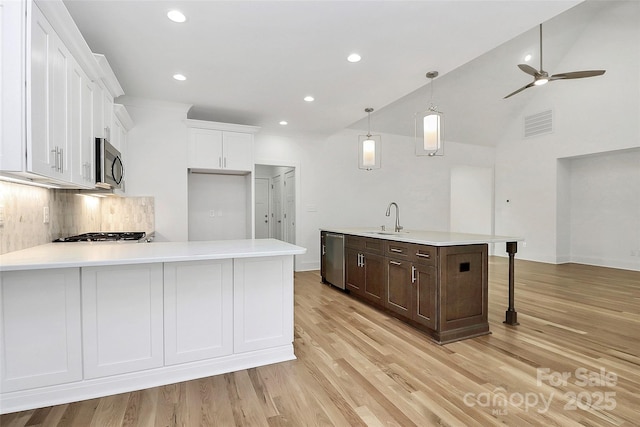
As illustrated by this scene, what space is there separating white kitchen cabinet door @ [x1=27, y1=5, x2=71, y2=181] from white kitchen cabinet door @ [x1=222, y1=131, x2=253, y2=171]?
2569 mm

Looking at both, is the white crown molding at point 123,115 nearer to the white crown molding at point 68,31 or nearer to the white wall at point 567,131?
the white crown molding at point 68,31

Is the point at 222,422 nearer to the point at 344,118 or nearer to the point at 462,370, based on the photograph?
the point at 462,370

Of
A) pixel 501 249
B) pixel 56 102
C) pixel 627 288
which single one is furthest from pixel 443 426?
pixel 501 249

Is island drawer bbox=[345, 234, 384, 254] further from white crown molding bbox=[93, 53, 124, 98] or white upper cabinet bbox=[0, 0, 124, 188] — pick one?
white crown molding bbox=[93, 53, 124, 98]

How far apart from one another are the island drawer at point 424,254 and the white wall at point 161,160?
3.12 metres

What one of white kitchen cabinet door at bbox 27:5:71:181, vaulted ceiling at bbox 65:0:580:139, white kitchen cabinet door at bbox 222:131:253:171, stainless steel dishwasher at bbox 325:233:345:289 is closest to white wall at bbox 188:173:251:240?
white kitchen cabinet door at bbox 222:131:253:171

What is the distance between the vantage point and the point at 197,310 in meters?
2.15

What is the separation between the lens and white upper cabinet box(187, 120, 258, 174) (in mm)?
4383

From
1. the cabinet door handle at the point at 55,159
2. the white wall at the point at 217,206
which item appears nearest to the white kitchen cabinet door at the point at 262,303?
the cabinet door handle at the point at 55,159

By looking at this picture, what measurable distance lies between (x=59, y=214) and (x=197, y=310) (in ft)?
5.94

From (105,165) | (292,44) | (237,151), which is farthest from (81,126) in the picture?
(237,151)

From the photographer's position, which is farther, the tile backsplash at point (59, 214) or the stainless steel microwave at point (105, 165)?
the stainless steel microwave at point (105, 165)

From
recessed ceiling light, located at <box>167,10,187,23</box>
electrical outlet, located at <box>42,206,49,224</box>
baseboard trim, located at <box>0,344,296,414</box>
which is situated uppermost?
recessed ceiling light, located at <box>167,10,187,23</box>

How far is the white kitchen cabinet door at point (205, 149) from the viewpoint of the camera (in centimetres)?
437
